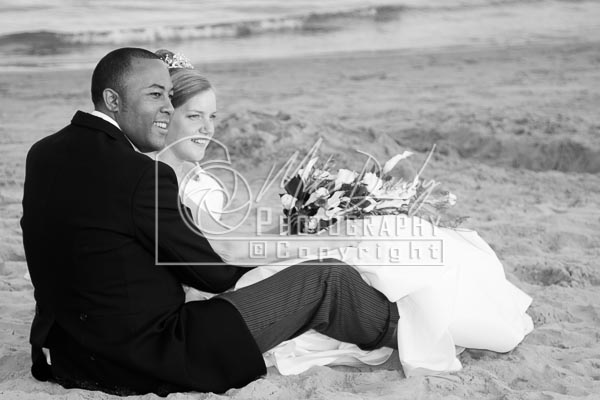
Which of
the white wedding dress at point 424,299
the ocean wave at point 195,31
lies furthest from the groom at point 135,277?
the ocean wave at point 195,31

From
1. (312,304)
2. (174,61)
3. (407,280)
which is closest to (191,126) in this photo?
(174,61)

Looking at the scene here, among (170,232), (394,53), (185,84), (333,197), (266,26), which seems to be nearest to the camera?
(170,232)

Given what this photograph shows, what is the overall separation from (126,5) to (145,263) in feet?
48.8

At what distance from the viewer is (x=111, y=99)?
3.16m

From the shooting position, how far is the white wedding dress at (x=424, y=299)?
135 inches

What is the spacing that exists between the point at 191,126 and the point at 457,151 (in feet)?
16.2

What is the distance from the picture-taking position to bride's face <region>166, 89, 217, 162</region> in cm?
389

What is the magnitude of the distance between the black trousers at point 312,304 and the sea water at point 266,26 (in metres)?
11.5

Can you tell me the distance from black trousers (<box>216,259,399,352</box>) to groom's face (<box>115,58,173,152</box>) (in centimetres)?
71

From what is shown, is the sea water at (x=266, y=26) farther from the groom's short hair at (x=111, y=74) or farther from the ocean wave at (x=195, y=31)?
the groom's short hair at (x=111, y=74)

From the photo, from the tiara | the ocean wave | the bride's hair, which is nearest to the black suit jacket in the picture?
the bride's hair

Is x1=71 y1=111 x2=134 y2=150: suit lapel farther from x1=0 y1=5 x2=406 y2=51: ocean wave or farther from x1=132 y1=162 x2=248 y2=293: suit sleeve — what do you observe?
x1=0 y1=5 x2=406 y2=51: ocean wave

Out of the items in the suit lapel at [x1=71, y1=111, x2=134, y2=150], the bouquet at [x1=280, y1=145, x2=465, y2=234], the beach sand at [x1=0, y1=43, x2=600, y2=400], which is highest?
the suit lapel at [x1=71, y1=111, x2=134, y2=150]

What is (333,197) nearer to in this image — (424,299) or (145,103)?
(424,299)
